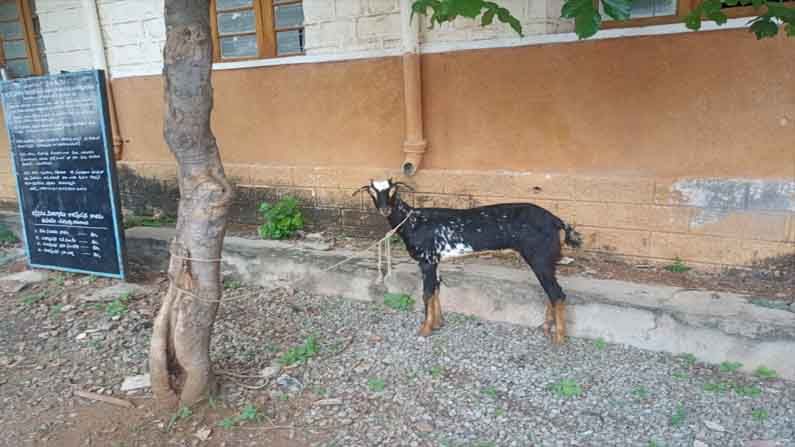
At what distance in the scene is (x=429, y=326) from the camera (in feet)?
12.9

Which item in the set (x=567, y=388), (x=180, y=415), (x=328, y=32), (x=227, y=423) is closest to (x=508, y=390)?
(x=567, y=388)

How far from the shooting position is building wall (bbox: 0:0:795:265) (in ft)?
12.9

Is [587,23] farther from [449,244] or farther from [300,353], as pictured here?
[300,353]

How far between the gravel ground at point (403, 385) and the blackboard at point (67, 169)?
0.82 metres

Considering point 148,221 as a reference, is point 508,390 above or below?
below

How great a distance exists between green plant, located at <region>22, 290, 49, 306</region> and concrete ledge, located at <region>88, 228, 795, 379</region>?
5.35 ft

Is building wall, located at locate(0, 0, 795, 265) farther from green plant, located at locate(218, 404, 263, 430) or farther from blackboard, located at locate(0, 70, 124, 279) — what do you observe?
green plant, located at locate(218, 404, 263, 430)

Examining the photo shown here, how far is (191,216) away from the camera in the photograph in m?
2.99

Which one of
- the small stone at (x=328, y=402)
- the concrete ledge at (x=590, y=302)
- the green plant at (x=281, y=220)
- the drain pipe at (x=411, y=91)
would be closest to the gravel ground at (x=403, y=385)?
the small stone at (x=328, y=402)

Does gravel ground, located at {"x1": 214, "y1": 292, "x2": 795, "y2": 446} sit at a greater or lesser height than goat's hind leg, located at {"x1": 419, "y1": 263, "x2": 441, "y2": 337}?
lesser

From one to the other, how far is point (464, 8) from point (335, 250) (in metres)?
3.25

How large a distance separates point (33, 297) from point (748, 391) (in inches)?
228

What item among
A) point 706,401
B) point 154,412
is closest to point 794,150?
point 706,401

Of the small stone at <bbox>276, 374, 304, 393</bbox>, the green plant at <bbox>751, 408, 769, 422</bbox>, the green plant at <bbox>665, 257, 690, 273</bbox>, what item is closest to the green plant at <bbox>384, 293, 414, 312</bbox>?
the small stone at <bbox>276, 374, 304, 393</bbox>
